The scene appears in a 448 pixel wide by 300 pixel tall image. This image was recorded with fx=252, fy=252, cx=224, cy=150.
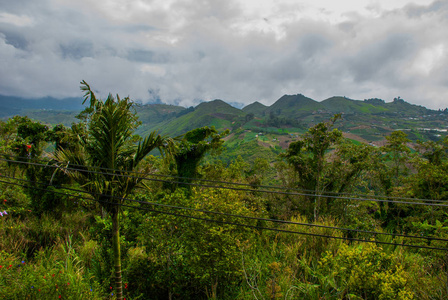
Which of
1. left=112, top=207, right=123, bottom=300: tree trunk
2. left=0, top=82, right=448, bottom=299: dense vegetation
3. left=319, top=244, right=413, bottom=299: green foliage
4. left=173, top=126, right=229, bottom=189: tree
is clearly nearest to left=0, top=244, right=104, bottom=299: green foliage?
left=0, top=82, right=448, bottom=299: dense vegetation

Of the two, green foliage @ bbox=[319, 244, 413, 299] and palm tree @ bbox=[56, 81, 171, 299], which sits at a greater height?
palm tree @ bbox=[56, 81, 171, 299]

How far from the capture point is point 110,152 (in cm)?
590

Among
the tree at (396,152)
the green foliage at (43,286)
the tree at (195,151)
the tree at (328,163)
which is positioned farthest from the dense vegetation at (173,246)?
the tree at (396,152)

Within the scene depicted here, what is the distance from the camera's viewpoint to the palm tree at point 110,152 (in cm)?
574

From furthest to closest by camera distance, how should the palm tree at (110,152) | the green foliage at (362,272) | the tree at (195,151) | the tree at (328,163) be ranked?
the tree at (328,163) → the tree at (195,151) → the palm tree at (110,152) → the green foliage at (362,272)

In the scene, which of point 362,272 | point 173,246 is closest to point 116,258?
point 173,246

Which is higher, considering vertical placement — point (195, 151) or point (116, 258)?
point (195, 151)

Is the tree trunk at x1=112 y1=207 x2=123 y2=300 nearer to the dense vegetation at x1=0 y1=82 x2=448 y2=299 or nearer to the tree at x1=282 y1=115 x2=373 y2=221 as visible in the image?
the dense vegetation at x1=0 y1=82 x2=448 y2=299

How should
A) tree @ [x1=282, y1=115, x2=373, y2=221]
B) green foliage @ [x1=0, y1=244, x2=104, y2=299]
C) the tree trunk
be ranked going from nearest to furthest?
green foliage @ [x1=0, y1=244, x2=104, y2=299]
the tree trunk
tree @ [x1=282, y1=115, x2=373, y2=221]

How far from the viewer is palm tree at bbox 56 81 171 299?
5.74 meters

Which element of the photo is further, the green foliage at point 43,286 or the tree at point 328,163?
the tree at point 328,163

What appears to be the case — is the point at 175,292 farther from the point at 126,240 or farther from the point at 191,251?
the point at 126,240

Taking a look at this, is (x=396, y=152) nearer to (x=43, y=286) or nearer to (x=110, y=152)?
(x=110, y=152)

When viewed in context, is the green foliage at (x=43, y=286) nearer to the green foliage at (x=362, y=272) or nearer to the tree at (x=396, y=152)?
the green foliage at (x=362, y=272)
